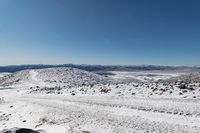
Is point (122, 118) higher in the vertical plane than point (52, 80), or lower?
higher

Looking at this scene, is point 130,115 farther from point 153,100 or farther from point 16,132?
point 16,132

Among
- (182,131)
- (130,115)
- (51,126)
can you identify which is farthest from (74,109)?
(182,131)

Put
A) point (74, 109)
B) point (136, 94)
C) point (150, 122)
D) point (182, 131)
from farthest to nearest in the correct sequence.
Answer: point (136, 94), point (74, 109), point (150, 122), point (182, 131)

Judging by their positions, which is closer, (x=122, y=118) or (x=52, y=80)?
(x=122, y=118)

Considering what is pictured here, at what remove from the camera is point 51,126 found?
13.4m

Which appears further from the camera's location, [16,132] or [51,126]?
[51,126]

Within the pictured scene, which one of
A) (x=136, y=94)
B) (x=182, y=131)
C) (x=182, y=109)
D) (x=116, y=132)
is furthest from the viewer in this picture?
(x=136, y=94)

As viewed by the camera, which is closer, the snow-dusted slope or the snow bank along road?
the snow bank along road

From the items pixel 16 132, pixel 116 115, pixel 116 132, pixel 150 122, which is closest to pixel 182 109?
pixel 150 122

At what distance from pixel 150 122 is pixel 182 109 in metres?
3.12

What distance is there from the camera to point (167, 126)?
11.0 meters

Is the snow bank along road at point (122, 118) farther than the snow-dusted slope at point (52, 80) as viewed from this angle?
No

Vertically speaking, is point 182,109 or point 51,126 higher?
point 182,109

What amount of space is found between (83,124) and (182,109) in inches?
251
